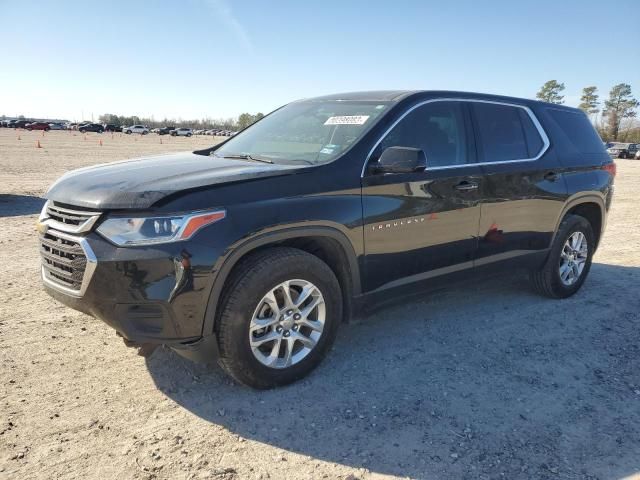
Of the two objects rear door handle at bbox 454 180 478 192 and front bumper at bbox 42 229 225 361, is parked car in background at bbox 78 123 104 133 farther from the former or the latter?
front bumper at bbox 42 229 225 361

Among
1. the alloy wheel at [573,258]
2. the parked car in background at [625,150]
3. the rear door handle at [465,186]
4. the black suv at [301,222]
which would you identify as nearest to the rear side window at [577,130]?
the black suv at [301,222]

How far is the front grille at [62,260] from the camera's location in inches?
113

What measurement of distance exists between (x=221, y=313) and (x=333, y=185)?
1.08 m

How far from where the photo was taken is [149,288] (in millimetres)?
2762

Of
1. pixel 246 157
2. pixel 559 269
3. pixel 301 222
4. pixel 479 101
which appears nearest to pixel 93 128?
pixel 246 157

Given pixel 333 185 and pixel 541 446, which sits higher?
pixel 333 185

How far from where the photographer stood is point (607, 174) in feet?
17.9

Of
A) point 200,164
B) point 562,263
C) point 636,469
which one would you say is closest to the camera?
point 636,469

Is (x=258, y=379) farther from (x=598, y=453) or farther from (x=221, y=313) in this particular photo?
(x=598, y=453)

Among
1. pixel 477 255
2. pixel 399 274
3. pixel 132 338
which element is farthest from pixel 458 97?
pixel 132 338

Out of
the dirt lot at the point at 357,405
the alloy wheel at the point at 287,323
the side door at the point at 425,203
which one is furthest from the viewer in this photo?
the side door at the point at 425,203

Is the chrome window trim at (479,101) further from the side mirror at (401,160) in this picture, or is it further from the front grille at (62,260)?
the front grille at (62,260)

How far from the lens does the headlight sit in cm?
276

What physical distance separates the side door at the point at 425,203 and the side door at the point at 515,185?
15 centimetres
